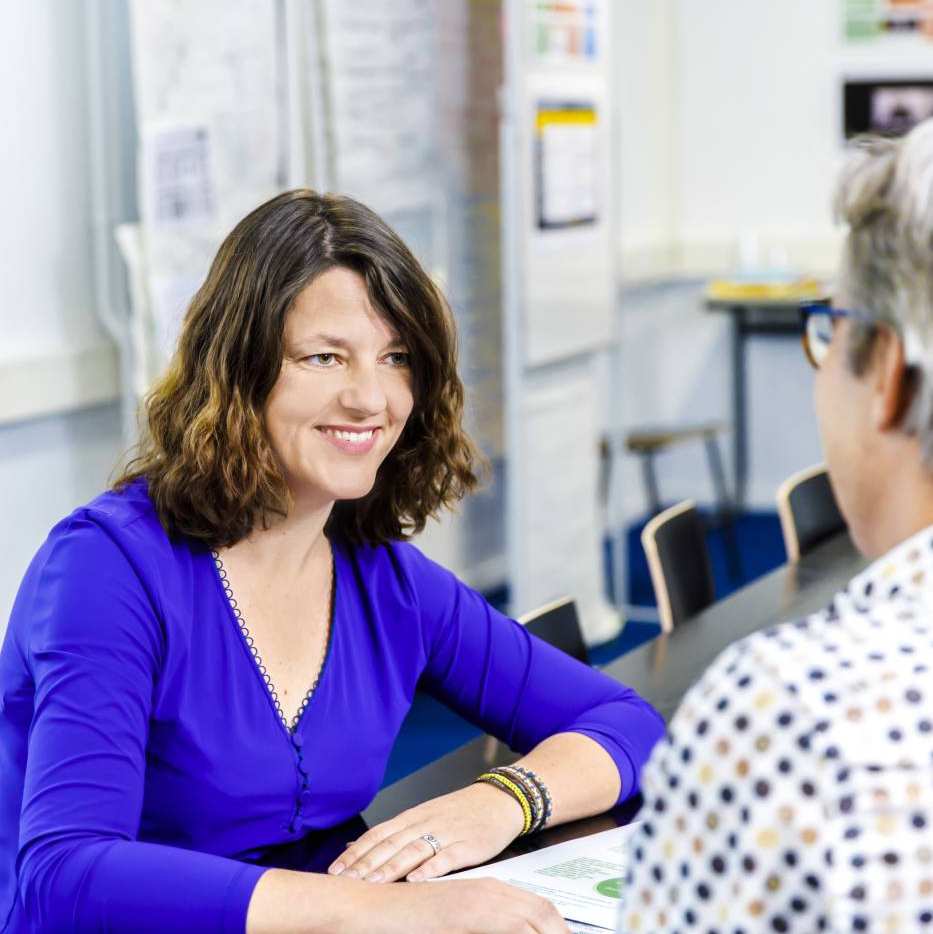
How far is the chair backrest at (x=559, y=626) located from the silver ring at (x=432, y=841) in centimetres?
61

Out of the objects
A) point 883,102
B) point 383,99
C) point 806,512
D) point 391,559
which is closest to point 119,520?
point 391,559

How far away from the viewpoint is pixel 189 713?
4.90 feet

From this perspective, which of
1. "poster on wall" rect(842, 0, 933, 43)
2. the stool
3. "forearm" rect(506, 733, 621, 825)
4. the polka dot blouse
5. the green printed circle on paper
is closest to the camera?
the polka dot blouse

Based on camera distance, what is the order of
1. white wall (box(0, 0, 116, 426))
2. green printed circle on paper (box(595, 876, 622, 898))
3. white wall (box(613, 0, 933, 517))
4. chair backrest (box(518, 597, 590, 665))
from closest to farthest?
green printed circle on paper (box(595, 876, 622, 898))
chair backrest (box(518, 597, 590, 665))
white wall (box(0, 0, 116, 426))
white wall (box(613, 0, 933, 517))

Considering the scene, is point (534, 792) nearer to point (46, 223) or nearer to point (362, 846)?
point (362, 846)

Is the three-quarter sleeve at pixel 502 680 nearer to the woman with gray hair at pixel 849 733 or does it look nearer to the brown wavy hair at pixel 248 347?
the brown wavy hair at pixel 248 347

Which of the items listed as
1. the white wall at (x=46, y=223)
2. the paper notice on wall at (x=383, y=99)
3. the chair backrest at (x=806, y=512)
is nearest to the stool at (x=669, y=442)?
the paper notice on wall at (x=383, y=99)

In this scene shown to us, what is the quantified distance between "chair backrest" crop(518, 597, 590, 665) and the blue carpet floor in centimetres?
136

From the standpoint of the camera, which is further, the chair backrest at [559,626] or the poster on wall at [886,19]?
the poster on wall at [886,19]

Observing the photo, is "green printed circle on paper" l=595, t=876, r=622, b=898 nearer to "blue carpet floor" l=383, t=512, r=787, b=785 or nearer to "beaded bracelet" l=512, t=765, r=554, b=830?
"beaded bracelet" l=512, t=765, r=554, b=830

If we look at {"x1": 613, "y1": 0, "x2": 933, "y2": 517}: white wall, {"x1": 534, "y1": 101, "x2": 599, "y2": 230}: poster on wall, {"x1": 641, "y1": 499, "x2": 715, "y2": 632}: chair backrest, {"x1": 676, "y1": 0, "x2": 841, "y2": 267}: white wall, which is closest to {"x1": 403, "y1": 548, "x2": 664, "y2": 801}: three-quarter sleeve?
{"x1": 641, "y1": 499, "x2": 715, "y2": 632}: chair backrest

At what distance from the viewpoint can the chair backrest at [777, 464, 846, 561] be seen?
297cm

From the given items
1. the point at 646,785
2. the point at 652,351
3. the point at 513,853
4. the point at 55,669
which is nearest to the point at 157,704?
the point at 55,669

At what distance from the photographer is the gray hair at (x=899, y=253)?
0.85 meters
